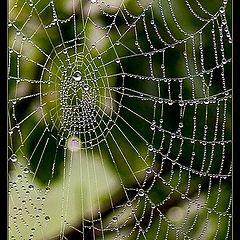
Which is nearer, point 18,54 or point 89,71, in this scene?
point 18,54

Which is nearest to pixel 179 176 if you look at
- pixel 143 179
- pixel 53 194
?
pixel 143 179

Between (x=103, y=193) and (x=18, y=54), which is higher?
(x=18, y=54)
